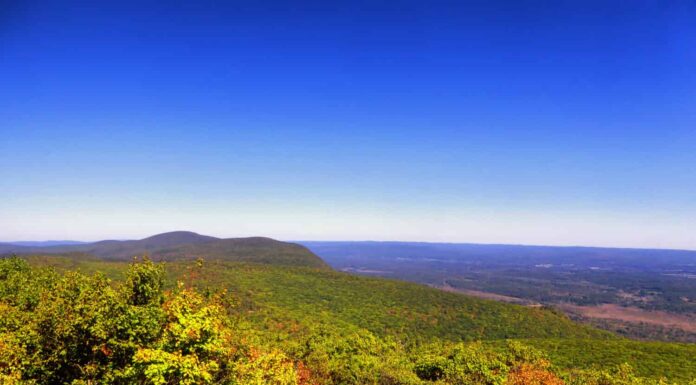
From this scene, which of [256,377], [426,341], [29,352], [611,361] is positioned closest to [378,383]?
[256,377]

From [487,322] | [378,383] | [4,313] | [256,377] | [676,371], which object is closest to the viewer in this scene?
[256,377]

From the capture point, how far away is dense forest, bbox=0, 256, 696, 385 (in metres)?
17.2

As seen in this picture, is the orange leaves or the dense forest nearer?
the dense forest

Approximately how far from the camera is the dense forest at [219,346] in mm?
17156

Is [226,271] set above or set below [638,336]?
above

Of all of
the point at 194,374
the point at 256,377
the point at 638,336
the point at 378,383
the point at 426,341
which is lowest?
the point at 638,336

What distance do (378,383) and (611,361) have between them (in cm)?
5249

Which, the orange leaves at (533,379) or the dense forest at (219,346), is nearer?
the dense forest at (219,346)

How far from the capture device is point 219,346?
16.8 metres

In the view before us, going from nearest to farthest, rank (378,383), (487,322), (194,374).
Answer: (194,374), (378,383), (487,322)

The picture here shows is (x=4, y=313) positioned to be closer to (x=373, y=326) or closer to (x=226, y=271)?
(x=373, y=326)

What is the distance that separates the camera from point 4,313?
2514 centimetres

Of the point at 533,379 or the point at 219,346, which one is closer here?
the point at 219,346

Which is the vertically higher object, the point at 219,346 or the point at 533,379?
the point at 219,346
